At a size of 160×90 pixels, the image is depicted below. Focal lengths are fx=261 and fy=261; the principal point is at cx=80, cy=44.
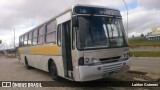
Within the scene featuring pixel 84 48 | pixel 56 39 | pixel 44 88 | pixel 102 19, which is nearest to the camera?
pixel 84 48

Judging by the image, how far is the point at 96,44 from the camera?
945cm

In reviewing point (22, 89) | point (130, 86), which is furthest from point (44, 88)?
point (130, 86)

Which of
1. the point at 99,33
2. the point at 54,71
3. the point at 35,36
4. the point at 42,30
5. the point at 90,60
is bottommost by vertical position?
the point at 54,71

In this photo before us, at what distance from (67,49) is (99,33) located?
1763mm

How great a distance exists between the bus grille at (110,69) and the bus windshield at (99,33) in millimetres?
753

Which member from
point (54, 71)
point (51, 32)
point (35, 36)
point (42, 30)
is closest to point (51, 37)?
point (51, 32)

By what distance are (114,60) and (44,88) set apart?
316cm

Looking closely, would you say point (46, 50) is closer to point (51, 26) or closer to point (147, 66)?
point (51, 26)

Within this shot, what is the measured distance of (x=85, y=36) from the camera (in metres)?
9.30

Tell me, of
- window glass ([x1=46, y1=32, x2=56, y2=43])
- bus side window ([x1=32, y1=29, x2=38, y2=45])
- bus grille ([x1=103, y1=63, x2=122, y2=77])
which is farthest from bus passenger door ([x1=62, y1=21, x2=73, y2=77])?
bus side window ([x1=32, y1=29, x2=38, y2=45])

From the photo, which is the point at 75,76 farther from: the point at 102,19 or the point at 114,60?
the point at 102,19

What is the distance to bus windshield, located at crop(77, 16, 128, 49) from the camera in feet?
30.5

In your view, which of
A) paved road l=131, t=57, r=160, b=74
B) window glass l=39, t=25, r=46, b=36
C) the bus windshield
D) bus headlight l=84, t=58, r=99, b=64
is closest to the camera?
bus headlight l=84, t=58, r=99, b=64

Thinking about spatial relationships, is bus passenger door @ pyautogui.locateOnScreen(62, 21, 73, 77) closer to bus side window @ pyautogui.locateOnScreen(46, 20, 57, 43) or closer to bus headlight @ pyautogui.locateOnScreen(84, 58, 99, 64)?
bus headlight @ pyautogui.locateOnScreen(84, 58, 99, 64)
